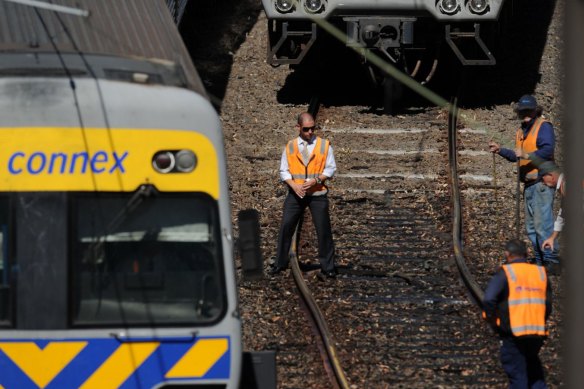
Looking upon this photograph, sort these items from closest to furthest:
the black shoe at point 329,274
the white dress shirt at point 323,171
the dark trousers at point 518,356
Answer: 1. the dark trousers at point 518,356
2. the black shoe at point 329,274
3. the white dress shirt at point 323,171

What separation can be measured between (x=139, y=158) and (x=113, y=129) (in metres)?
0.20

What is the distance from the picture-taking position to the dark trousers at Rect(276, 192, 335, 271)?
1173cm

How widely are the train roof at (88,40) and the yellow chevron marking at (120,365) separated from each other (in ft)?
4.55

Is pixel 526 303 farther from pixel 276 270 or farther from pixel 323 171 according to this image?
pixel 276 270

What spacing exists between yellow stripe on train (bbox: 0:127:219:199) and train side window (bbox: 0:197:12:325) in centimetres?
10

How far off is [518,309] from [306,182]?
3.68 m

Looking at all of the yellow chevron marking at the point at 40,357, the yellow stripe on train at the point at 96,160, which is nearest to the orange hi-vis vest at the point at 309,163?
the yellow stripe on train at the point at 96,160

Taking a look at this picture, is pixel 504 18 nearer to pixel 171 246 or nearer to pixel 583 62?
pixel 171 246

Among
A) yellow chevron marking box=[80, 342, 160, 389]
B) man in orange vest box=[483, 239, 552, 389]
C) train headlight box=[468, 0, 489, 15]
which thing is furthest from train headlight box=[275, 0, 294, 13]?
yellow chevron marking box=[80, 342, 160, 389]

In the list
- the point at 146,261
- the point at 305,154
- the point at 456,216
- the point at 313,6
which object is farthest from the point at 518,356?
the point at 313,6

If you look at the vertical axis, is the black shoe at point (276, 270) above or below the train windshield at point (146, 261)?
below

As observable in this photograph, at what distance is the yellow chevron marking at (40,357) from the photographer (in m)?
6.38

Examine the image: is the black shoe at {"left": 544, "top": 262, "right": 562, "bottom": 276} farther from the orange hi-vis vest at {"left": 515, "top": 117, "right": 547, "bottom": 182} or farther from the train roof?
the train roof

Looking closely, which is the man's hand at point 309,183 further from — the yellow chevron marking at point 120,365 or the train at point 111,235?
the yellow chevron marking at point 120,365
